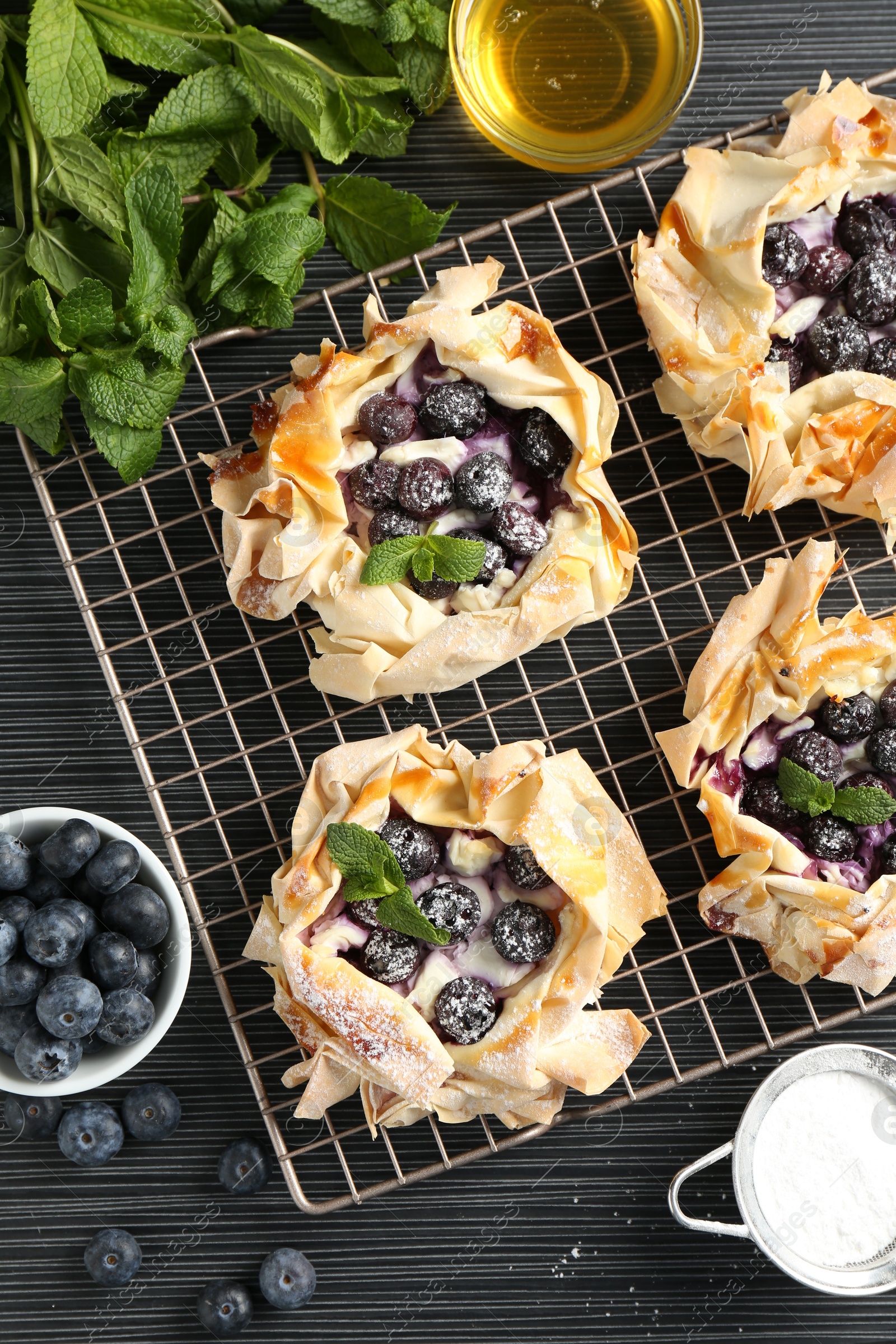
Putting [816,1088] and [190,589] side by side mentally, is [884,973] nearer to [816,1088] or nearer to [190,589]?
Result: [816,1088]

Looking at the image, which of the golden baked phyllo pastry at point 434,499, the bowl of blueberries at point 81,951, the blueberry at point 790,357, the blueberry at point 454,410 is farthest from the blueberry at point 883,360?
the bowl of blueberries at point 81,951

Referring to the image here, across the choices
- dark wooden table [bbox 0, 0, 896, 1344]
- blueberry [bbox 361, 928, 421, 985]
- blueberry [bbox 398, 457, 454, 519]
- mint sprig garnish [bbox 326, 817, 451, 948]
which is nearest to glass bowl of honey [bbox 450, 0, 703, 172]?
dark wooden table [bbox 0, 0, 896, 1344]

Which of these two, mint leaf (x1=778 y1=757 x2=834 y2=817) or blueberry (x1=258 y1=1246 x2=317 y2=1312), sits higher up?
mint leaf (x1=778 y1=757 x2=834 y2=817)

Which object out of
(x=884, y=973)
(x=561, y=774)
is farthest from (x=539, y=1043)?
(x=884, y=973)

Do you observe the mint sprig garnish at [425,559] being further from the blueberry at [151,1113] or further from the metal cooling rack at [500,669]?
the blueberry at [151,1113]

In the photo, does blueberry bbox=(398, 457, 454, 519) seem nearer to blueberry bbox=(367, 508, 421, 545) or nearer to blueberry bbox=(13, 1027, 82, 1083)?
blueberry bbox=(367, 508, 421, 545)

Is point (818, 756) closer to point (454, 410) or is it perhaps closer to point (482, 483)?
point (482, 483)
